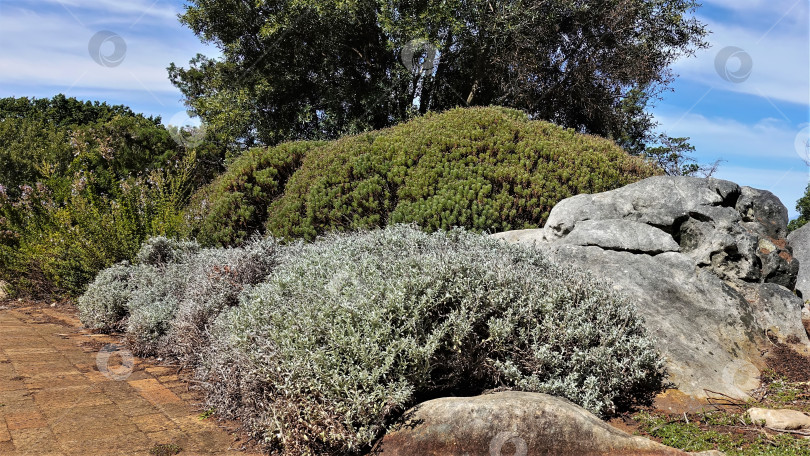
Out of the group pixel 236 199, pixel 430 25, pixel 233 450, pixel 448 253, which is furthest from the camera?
pixel 430 25

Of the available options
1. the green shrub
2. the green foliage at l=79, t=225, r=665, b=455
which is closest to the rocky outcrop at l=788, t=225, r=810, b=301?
the green foliage at l=79, t=225, r=665, b=455

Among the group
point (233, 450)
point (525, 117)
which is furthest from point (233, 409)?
point (525, 117)

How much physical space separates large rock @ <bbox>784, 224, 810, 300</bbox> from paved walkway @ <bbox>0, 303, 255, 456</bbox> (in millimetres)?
7763

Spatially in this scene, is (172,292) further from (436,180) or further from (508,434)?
(508,434)

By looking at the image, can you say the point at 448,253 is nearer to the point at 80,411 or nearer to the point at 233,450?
the point at 233,450

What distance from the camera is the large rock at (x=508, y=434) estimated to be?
9.25ft

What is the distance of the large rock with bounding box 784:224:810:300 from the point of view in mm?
7379

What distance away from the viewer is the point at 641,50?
13.5 metres

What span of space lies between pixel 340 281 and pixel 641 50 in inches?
506

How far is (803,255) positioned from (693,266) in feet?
14.3

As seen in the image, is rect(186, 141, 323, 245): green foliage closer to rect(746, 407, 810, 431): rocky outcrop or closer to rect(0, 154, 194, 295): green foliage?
rect(0, 154, 194, 295): green foliage

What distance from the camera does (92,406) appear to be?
3676mm

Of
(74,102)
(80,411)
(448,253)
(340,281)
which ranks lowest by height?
(80,411)

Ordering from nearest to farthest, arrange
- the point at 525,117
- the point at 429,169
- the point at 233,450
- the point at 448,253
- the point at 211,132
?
the point at 233,450 → the point at 448,253 → the point at 429,169 → the point at 525,117 → the point at 211,132
